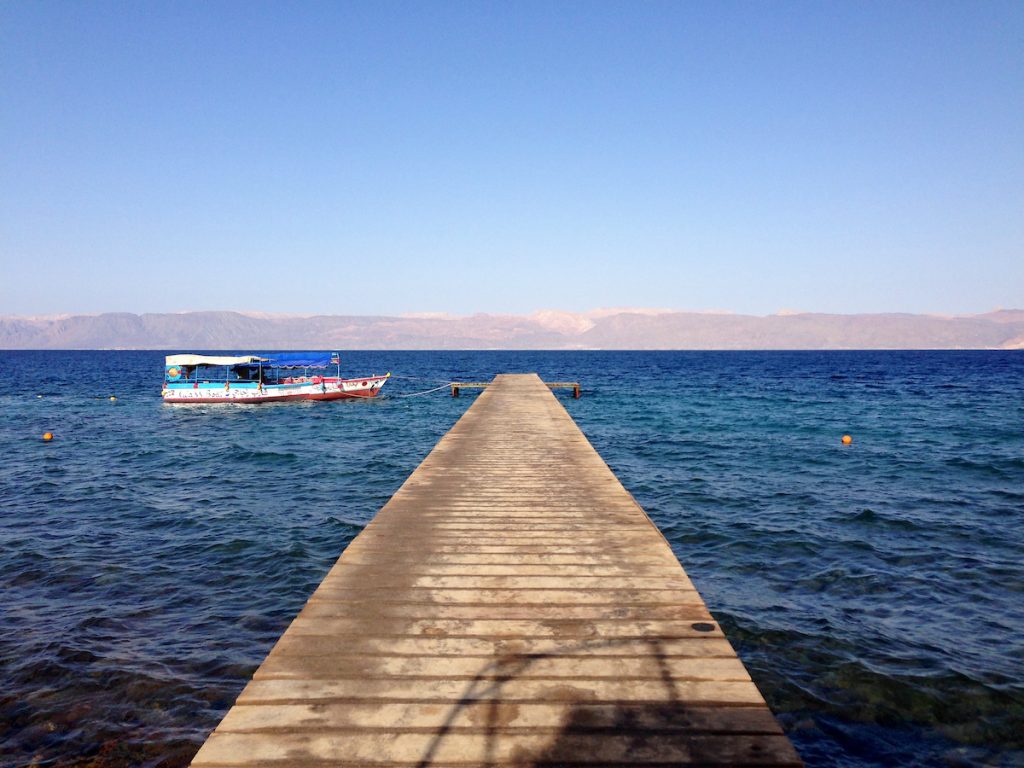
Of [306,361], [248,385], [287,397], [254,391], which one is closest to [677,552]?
[306,361]

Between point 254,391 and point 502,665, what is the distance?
125 ft

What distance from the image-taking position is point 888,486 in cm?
1617

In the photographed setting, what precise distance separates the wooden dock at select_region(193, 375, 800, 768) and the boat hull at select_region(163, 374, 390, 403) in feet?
111

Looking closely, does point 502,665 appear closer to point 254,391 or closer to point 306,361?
point 306,361

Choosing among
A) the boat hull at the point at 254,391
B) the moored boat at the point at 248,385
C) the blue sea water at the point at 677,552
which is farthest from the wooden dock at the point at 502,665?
the boat hull at the point at 254,391

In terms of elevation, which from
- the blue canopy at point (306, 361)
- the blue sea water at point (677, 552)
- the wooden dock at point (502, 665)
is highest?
the blue canopy at point (306, 361)

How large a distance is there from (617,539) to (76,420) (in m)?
33.9

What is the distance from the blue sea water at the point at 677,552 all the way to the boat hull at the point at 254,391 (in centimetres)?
1289

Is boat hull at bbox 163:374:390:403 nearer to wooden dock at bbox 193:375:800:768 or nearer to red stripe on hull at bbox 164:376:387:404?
red stripe on hull at bbox 164:376:387:404

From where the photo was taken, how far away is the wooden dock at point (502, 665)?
336 cm

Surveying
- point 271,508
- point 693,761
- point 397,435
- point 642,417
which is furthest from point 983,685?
point 642,417

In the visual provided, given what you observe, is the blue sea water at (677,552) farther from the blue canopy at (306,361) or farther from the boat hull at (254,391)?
the boat hull at (254,391)

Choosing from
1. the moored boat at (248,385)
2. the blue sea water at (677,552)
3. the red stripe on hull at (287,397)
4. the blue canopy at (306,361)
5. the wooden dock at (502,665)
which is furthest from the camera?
the red stripe on hull at (287,397)

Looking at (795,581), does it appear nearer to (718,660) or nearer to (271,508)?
(718,660)
